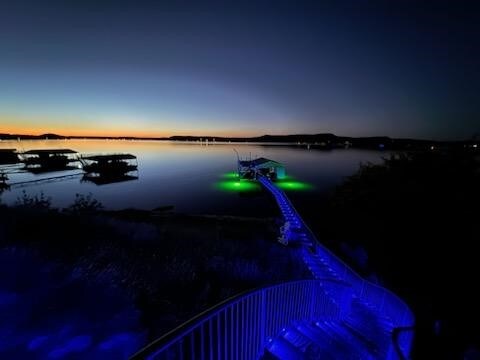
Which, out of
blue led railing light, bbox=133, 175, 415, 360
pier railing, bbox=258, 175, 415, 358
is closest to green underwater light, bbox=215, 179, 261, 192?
pier railing, bbox=258, 175, 415, 358

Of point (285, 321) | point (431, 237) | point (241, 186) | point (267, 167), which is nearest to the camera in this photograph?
point (285, 321)

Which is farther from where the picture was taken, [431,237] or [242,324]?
[431,237]

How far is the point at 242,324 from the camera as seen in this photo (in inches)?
141

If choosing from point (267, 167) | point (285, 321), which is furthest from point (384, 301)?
point (267, 167)

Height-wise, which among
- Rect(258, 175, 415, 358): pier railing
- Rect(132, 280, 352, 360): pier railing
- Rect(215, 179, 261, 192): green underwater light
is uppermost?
Rect(132, 280, 352, 360): pier railing

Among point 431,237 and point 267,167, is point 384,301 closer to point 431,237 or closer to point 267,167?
point 431,237

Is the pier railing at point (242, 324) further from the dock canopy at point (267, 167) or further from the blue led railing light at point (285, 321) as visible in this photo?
the dock canopy at point (267, 167)

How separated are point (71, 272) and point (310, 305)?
5828 millimetres

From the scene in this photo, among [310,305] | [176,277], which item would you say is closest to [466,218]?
[310,305]

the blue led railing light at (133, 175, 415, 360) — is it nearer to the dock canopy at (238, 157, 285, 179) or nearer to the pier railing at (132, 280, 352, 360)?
the pier railing at (132, 280, 352, 360)

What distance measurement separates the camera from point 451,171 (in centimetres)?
1037

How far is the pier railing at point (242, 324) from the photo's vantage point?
8.33 feet

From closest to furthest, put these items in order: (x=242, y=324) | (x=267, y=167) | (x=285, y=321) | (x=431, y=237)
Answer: (x=242, y=324) < (x=285, y=321) < (x=431, y=237) < (x=267, y=167)

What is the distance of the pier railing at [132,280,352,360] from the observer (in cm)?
254
